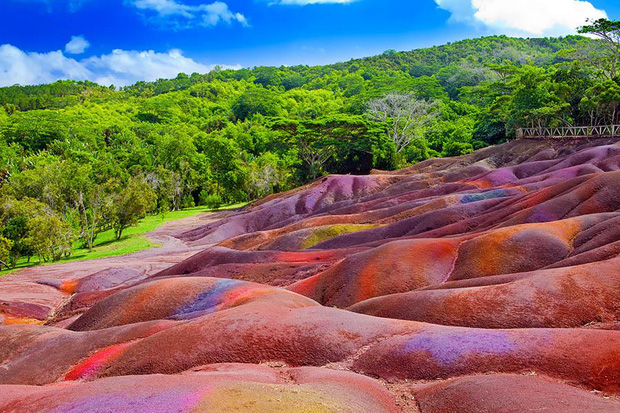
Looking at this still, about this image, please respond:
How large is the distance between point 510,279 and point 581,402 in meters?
8.58

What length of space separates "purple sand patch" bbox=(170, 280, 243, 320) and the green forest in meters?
33.2

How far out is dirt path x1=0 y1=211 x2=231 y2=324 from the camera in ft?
93.8

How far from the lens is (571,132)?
201 feet

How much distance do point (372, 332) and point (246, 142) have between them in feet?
281

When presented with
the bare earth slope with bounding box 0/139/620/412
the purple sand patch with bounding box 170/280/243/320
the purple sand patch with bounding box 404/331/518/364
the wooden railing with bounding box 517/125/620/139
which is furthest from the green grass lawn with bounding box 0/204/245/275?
the wooden railing with bounding box 517/125/620/139

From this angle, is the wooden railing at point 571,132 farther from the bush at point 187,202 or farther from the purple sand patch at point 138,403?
the purple sand patch at point 138,403

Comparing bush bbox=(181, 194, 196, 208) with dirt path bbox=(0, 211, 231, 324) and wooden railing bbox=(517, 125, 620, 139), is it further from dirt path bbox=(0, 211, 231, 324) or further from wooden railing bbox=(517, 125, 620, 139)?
wooden railing bbox=(517, 125, 620, 139)

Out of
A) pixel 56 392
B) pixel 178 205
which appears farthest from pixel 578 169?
pixel 178 205

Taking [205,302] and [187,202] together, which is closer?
[205,302]

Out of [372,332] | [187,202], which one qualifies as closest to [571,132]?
[372,332]

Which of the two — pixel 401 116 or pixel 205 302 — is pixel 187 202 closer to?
pixel 401 116

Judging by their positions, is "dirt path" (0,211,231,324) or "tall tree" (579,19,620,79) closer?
"dirt path" (0,211,231,324)

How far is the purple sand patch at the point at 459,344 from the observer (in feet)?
33.0

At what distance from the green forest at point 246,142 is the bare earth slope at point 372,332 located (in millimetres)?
26224
